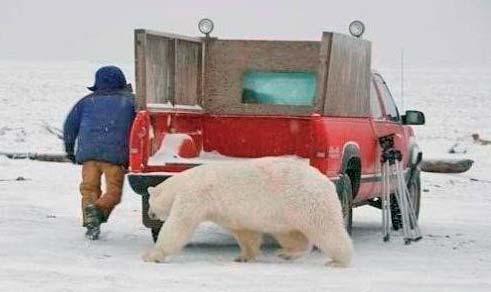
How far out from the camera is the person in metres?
10.2

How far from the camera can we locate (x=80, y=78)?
60.0 m

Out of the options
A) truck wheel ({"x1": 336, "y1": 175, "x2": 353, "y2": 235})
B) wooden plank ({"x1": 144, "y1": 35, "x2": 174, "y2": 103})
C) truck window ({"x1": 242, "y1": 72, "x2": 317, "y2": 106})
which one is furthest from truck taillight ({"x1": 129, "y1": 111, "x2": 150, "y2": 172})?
truck window ({"x1": 242, "y1": 72, "x2": 317, "y2": 106})

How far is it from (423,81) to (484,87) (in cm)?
569

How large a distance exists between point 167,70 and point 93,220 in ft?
5.79

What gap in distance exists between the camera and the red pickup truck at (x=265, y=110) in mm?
9859

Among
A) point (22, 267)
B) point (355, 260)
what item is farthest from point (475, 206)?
point (22, 267)

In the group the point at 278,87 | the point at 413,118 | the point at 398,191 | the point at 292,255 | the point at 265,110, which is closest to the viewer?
the point at 292,255

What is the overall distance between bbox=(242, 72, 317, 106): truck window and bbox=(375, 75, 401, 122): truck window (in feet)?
3.29

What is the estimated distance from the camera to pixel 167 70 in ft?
35.9

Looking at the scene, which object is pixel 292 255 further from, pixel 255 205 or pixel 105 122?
pixel 105 122

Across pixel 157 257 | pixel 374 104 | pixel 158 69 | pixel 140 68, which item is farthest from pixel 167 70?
pixel 157 257

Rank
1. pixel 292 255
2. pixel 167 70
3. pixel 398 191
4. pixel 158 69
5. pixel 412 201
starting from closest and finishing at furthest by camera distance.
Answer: pixel 292 255 → pixel 158 69 → pixel 167 70 → pixel 398 191 → pixel 412 201

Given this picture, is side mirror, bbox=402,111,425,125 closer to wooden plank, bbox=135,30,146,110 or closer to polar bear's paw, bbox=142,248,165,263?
wooden plank, bbox=135,30,146,110

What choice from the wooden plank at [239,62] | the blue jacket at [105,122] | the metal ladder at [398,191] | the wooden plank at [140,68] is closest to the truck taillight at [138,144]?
the wooden plank at [140,68]
